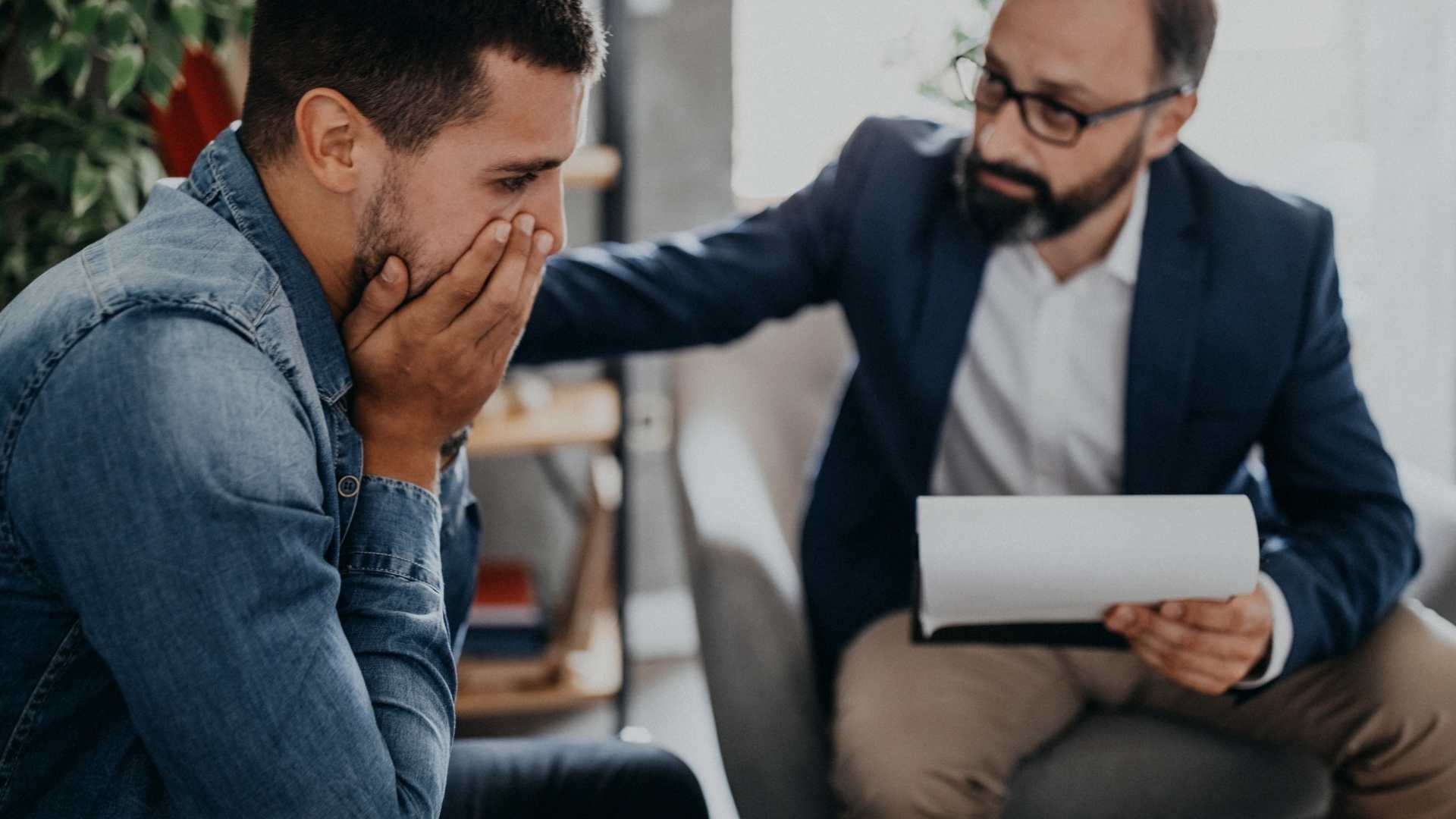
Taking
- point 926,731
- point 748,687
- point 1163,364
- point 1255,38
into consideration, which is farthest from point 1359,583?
point 1255,38

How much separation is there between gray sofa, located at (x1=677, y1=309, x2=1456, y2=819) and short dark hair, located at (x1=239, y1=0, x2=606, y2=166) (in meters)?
0.61

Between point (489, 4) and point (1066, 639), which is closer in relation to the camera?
point (489, 4)

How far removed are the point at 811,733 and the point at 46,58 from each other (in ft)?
3.69

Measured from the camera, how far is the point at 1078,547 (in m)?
0.99

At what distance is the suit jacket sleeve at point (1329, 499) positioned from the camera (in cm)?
121

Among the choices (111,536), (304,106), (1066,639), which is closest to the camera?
(111,536)

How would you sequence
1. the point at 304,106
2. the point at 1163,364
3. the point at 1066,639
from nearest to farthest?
the point at 304,106 → the point at 1066,639 → the point at 1163,364

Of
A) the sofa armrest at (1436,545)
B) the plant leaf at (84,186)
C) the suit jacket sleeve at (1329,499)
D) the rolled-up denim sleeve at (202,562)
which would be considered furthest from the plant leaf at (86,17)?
the sofa armrest at (1436,545)

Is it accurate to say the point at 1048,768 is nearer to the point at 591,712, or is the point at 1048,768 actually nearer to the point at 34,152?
the point at 591,712

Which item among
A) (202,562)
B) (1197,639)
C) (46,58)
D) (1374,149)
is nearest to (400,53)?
(202,562)

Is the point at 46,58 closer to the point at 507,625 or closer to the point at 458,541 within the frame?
the point at 458,541

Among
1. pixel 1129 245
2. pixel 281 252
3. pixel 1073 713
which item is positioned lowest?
pixel 1073 713

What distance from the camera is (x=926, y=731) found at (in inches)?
49.3

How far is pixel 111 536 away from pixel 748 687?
27.8 inches
